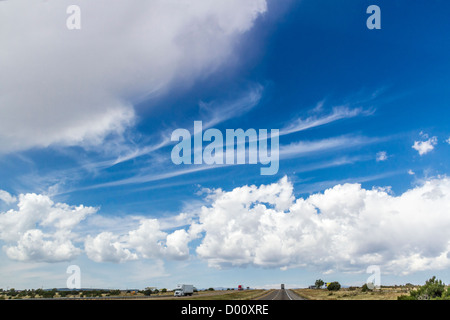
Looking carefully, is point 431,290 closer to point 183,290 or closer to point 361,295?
point 361,295

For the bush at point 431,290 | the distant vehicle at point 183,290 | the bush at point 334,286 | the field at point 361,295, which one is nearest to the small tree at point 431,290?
the bush at point 431,290

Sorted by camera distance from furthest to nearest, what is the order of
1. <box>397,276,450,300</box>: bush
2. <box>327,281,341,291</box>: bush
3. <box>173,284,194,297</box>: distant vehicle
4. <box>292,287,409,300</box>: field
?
1. <box>327,281,341,291</box>: bush
2. <box>173,284,194,297</box>: distant vehicle
3. <box>292,287,409,300</box>: field
4. <box>397,276,450,300</box>: bush

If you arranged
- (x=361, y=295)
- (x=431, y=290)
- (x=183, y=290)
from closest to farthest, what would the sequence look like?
(x=431, y=290) → (x=361, y=295) → (x=183, y=290)

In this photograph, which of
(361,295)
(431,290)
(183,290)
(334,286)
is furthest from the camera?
(334,286)

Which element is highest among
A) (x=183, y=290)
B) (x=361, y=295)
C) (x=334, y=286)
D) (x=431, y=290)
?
(x=431, y=290)

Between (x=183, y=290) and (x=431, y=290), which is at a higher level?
(x=431, y=290)

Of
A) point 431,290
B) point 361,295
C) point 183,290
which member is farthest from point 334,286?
point 431,290

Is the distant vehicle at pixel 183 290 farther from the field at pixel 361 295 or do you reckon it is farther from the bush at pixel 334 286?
the bush at pixel 334 286

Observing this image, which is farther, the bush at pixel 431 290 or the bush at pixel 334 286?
the bush at pixel 334 286

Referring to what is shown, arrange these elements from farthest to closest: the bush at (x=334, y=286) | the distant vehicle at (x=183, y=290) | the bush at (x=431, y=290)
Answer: the bush at (x=334, y=286) → the distant vehicle at (x=183, y=290) → the bush at (x=431, y=290)

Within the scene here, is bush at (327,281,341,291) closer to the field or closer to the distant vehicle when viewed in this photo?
the field

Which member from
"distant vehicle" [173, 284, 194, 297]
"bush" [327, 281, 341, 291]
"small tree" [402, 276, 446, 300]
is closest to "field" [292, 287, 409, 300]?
"small tree" [402, 276, 446, 300]
